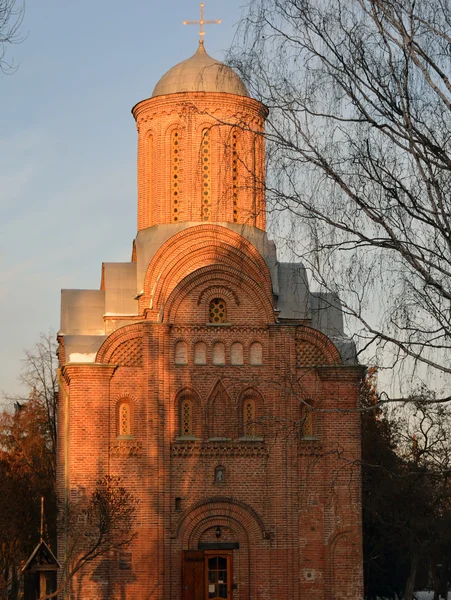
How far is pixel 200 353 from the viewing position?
29.0m

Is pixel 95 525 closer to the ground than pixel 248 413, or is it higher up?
closer to the ground

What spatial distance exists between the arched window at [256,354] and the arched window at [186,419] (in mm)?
1791

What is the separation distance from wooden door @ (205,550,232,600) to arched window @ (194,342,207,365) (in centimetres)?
437

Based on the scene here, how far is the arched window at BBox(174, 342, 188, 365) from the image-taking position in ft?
94.6

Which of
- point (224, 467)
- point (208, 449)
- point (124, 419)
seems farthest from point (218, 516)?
point (124, 419)

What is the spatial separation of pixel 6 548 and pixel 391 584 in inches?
583

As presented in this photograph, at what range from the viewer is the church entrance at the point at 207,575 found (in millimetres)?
27859

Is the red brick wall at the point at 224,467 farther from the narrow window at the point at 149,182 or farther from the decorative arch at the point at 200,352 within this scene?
the narrow window at the point at 149,182

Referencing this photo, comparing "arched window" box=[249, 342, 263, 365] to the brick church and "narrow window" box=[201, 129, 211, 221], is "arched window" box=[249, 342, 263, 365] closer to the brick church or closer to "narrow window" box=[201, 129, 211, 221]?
the brick church

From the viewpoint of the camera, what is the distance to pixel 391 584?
1593 inches

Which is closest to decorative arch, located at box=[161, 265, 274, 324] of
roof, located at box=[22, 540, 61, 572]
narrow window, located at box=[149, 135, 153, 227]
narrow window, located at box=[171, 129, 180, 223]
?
narrow window, located at box=[171, 129, 180, 223]

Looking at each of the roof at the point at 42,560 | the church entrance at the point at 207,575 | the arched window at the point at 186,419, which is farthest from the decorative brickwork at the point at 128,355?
the roof at the point at 42,560

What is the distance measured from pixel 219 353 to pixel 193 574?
5.09 m

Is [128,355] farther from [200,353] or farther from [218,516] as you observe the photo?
[218,516]
